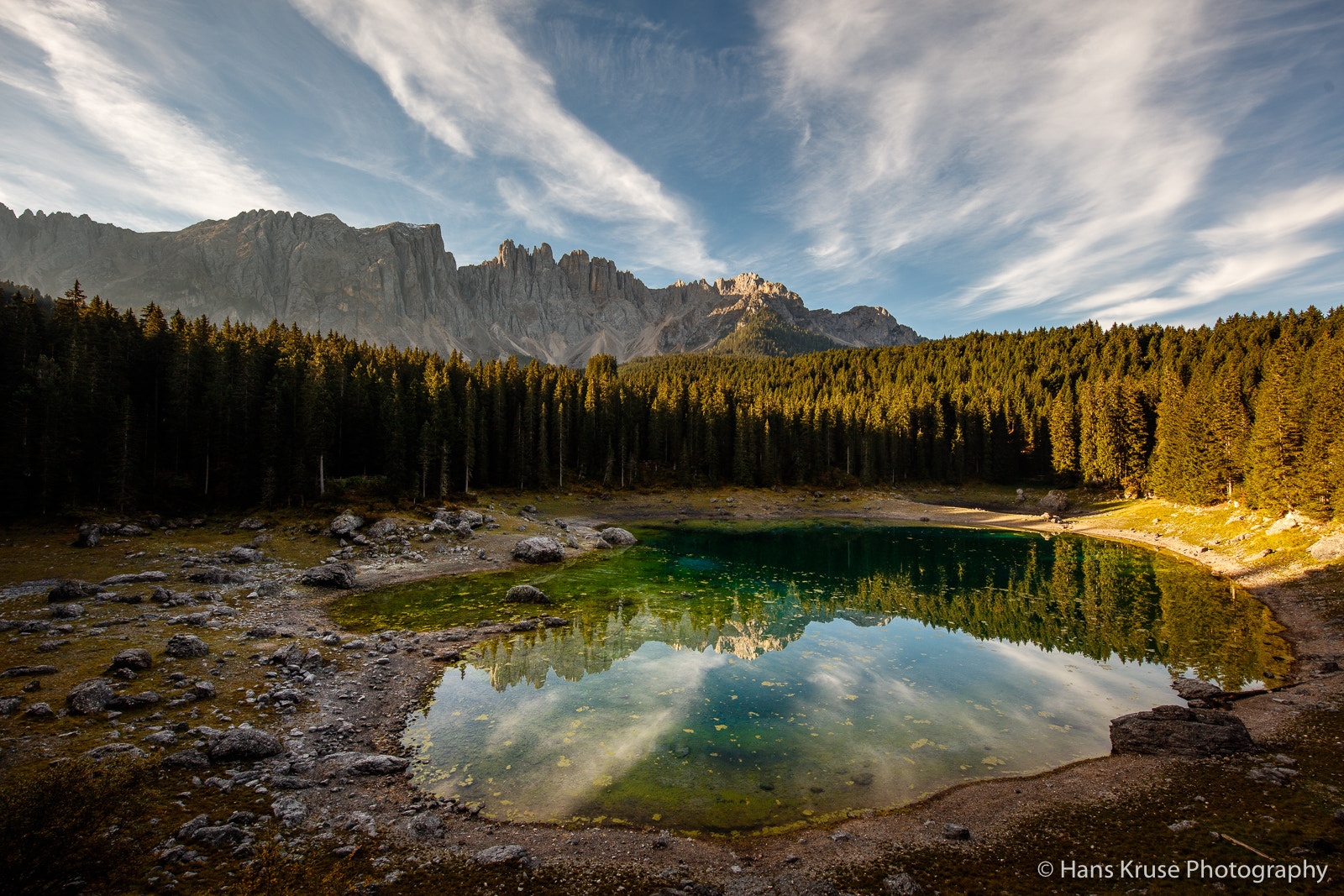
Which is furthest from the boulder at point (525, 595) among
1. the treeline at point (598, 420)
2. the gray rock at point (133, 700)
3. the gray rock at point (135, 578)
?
the treeline at point (598, 420)

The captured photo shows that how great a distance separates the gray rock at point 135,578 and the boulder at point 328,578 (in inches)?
261

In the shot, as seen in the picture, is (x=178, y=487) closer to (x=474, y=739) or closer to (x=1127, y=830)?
(x=474, y=739)

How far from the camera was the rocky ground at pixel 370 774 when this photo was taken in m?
10.2

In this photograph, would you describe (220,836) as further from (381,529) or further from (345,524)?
(345,524)

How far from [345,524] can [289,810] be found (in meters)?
38.4

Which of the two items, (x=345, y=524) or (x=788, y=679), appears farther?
(x=345, y=524)

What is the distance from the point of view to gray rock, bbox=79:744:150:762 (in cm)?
1228


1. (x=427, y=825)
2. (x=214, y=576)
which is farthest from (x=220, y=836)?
(x=214, y=576)

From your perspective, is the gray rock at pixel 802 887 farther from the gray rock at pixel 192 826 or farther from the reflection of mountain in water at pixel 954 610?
the reflection of mountain in water at pixel 954 610

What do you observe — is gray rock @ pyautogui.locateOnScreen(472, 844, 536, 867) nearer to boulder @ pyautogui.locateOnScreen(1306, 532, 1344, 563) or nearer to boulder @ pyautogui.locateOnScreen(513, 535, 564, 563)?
boulder @ pyautogui.locateOnScreen(513, 535, 564, 563)

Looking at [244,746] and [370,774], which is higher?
[244,746]

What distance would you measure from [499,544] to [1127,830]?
4648cm

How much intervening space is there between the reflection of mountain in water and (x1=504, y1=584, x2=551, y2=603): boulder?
373 centimetres

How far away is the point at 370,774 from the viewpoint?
1379 centimetres
